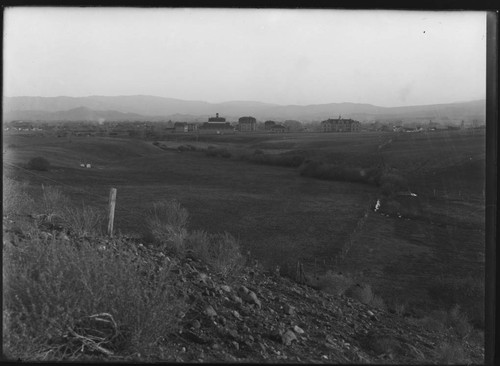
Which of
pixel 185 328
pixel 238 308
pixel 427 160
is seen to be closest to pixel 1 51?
pixel 185 328

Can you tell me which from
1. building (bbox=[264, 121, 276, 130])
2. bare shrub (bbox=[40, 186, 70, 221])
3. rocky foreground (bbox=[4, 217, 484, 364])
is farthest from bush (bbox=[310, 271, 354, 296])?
bare shrub (bbox=[40, 186, 70, 221])

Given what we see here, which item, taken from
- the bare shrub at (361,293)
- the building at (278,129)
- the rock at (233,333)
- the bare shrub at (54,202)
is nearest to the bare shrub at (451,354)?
the bare shrub at (361,293)

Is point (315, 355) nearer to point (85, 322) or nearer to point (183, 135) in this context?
point (85, 322)

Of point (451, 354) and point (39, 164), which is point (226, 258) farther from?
point (451, 354)

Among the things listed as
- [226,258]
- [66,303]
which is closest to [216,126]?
[226,258]

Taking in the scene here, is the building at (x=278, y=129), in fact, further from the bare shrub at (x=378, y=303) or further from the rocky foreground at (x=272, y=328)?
the bare shrub at (x=378, y=303)

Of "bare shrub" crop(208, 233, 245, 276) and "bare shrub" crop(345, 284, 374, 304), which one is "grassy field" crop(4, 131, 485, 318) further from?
"bare shrub" crop(345, 284, 374, 304)

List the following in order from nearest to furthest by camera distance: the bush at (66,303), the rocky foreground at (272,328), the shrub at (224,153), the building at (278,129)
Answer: the bush at (66,303), the rocky foreground at (272,328), the building at (278,129), the shrub at (224,153)
